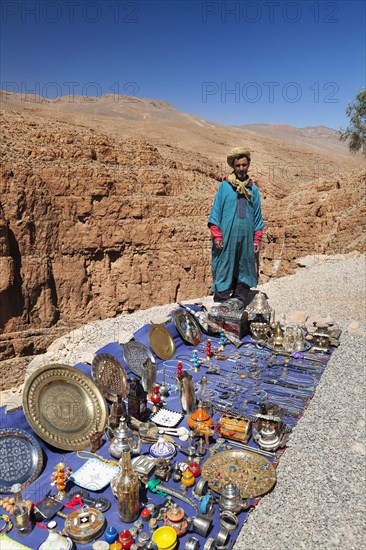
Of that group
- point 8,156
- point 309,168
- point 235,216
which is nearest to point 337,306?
point 235,216

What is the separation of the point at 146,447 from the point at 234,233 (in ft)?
13.2

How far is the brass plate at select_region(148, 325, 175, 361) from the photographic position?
5.77 meters

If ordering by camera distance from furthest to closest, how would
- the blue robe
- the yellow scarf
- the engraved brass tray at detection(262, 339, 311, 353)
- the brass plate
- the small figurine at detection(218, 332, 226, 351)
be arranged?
the blue robe, the yellow scarf, the small figurine at detection(218, 332, 226, 351), the engraved brass tray at detection(262, 339, 311, 353), the brass plate

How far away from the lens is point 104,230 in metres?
18.3

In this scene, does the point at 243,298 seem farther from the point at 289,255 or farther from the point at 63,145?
the point at 63,145

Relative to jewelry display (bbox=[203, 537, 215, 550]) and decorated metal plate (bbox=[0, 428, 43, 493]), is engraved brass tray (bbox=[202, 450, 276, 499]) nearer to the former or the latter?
jewelry display (bbox=[203, 537, 215, 550])

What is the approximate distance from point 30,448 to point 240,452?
6.08ft

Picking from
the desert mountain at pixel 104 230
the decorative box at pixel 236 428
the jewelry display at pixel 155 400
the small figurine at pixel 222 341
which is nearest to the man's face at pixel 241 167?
the small figurine at pixel 222 341

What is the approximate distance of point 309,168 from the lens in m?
44.7

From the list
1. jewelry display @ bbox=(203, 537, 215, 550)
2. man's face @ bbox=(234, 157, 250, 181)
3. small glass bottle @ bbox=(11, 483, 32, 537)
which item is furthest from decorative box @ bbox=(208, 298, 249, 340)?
small glass bottle @ bbox=(11, 483, 32, 537)

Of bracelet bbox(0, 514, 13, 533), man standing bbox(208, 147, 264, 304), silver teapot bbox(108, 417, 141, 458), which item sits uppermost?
man standing bbox(208, 147, 264, 304)

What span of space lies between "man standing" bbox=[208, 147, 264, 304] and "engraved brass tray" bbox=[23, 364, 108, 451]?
3.58m

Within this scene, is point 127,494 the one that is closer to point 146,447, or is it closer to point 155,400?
point 146,447

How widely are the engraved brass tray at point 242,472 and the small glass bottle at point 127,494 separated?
665mm
